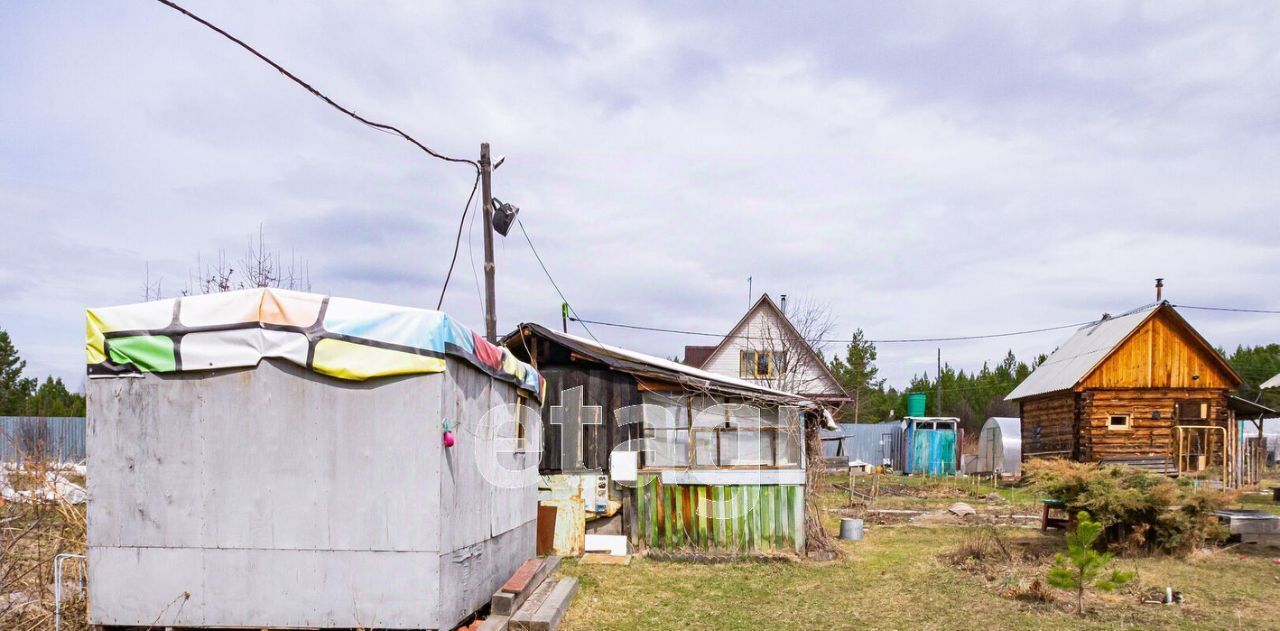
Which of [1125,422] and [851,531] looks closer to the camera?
[851,531]

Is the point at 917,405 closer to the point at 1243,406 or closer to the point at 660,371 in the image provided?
the point at 1243,406

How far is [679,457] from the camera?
12789 mm

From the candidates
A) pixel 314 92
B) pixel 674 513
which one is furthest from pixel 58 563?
pixel 674 513

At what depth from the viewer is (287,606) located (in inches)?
257

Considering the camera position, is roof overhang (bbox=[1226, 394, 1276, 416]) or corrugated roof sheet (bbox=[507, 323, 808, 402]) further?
roof overhang (bbox=[1226, 394, 1276, 416])

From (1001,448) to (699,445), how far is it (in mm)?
23416

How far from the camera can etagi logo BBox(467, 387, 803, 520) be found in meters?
12.7

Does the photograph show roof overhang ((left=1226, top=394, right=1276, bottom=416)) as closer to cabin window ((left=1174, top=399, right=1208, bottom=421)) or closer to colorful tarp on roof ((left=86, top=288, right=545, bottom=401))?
cabin window ((left=1174, top=399, right=1208, bottom=421))

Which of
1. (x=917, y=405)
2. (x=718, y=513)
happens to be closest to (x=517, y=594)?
(x=718, y=513)

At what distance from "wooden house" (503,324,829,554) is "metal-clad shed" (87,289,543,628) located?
6013 mm

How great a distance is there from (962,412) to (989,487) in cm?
2845

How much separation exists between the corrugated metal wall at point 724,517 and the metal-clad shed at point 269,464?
20.3ft

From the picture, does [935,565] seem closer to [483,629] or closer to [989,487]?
[483,629]

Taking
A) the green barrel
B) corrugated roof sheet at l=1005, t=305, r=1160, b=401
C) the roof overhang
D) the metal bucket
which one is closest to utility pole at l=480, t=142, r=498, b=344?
the metal bucket
